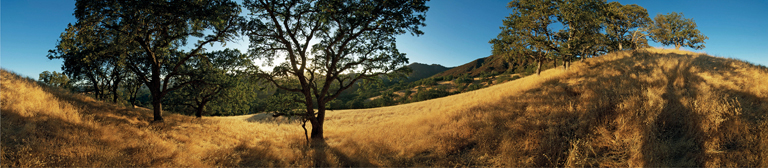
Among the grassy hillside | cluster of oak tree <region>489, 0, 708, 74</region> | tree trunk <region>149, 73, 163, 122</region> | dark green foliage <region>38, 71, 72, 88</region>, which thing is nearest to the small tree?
cluster of oak tree <region>489, 0, 708, 74</region>

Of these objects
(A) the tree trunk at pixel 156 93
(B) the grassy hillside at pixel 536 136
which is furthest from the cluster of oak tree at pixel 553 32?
(A) the tree trunk at pixel 156 93

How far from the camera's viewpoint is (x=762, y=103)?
6801mm

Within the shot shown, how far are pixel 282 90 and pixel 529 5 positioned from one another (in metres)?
19.6

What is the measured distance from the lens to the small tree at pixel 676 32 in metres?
30.5

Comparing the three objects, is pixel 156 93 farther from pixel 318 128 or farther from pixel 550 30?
pixel 550 30

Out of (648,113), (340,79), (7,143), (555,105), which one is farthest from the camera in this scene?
(340,79)

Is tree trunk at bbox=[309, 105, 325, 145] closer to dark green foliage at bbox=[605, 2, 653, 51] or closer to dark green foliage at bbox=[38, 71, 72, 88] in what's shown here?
dark green foliage at bbox=[605, 2, 653, 51]

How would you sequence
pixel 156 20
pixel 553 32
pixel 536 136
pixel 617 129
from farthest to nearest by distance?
pixel 553 32 → pixel 156 20 → pixel 536 136 → pixel 617 129

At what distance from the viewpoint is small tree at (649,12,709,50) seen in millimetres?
30547

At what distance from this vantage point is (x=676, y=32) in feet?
100

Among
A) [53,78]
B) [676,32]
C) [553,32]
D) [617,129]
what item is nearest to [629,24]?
[676,32]

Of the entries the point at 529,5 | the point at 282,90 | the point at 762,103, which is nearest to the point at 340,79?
the point at 282,90

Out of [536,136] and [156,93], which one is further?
[156,93]

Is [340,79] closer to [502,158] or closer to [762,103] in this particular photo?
→ [502,158]
